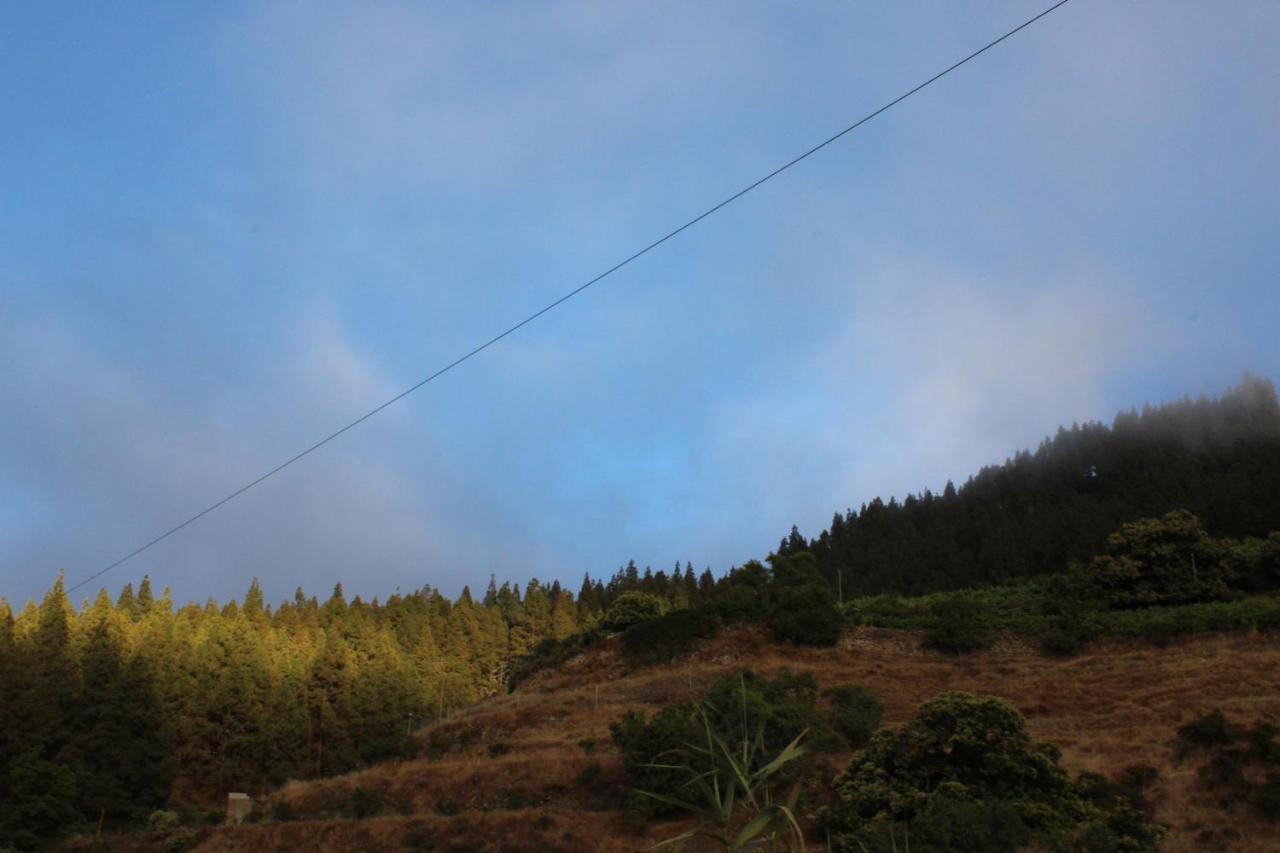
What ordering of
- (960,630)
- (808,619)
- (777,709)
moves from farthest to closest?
(808,619) < (960,630) < (777,709)

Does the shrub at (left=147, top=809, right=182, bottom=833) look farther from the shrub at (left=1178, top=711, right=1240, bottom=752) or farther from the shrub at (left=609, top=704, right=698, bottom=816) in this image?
the shrub at (left=1178, top=711, right=1240, bottom=752)

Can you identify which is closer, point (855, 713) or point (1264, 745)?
point (1264, 745)

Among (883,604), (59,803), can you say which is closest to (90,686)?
(59,803)

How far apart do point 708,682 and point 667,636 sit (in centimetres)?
785

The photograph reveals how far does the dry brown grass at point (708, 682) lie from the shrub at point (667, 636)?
95 cm

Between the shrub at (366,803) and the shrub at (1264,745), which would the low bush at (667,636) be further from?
the shrub at (1264,745)

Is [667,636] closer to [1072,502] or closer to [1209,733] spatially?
[1209,733]

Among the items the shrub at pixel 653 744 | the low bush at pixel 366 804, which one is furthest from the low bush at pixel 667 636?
the low bush at pixel 366 804

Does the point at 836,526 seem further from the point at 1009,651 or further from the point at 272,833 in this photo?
the point at 272,833

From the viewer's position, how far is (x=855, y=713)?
3319 centimetres

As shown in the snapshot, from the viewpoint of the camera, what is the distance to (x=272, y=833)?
3092cm

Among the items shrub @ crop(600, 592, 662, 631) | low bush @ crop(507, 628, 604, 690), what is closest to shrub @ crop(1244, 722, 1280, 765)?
shrub @ crop(600, 592, 662, 631)

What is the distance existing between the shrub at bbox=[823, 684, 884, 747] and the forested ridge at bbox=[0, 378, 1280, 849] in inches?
538

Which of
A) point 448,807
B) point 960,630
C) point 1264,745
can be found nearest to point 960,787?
point 1264,745
